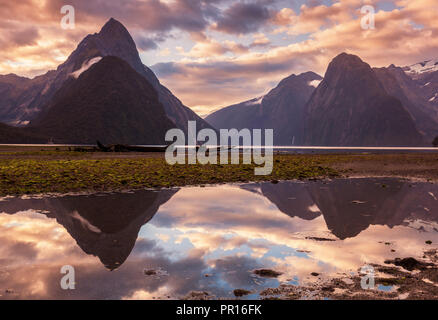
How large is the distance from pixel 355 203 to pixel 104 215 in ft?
41.7

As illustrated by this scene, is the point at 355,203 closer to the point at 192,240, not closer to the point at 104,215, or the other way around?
the point at 192,240

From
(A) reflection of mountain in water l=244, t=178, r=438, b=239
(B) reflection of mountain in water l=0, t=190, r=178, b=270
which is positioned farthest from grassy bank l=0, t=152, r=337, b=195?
(A) reflection of mountain in water l=244, t=178, r=438, b=239

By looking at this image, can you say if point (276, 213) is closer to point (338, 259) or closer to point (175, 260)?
point (338, 259)

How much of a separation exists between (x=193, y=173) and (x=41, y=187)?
13011 millimetres

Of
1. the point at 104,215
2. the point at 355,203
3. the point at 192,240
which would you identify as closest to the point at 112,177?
the point at 104,215

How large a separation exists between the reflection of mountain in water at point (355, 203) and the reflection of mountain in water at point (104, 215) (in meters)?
7.02

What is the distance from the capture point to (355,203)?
18422 millimetres

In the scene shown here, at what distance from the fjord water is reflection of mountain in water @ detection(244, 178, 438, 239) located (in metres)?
0.09

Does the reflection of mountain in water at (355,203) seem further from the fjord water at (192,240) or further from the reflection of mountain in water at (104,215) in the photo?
the reflection of mountain in water at (104,215)

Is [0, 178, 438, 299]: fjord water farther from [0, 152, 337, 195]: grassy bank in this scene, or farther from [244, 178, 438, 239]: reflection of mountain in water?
[0, 152, 337, 195]: grassy bank

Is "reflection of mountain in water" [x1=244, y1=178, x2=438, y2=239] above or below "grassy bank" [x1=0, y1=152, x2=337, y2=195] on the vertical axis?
below

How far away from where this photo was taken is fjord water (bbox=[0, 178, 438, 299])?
25.3ft
